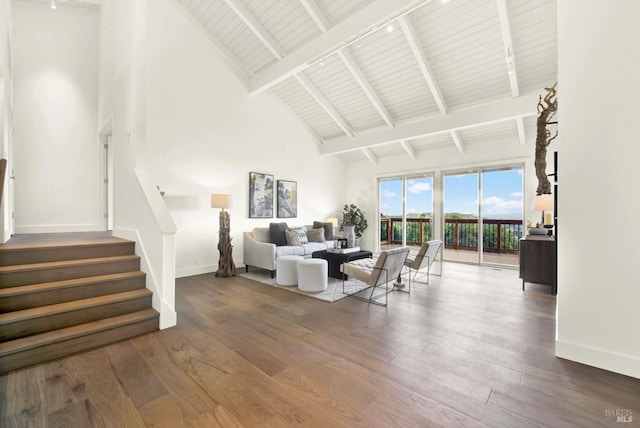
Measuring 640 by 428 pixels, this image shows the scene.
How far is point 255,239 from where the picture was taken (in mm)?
5594

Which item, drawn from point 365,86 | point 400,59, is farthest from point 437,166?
point 400,59

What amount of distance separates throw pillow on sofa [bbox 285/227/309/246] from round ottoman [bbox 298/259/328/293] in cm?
161

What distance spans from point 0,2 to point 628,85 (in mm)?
6096

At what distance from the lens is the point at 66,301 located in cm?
257

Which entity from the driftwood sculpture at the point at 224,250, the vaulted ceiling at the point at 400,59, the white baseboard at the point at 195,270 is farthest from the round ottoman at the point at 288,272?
the vaulted ceiling at the point at 400,59

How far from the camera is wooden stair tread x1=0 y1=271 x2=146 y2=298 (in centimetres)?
235

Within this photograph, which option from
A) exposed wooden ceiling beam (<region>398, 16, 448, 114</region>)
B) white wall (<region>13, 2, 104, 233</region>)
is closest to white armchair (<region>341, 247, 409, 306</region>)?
exposed wooden ceiling beam (<region>398, 16, 448, 114</region>)

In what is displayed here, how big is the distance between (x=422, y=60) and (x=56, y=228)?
7.31 metres

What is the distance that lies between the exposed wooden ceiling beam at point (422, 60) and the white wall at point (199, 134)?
350 centimetres

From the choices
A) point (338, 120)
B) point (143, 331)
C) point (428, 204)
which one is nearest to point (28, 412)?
point (143, 331)

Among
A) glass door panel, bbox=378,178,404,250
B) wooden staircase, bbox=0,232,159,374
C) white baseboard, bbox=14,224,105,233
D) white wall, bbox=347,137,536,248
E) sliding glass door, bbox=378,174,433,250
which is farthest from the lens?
glass door panel, bbox=378,178,404,250

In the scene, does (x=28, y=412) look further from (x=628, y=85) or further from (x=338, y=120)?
(x=338, y=120)

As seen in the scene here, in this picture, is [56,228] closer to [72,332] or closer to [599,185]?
[72,332]

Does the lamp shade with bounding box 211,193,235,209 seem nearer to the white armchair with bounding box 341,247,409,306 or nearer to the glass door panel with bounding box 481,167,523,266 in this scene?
the white armchair with bounding box 341,247,409,306
